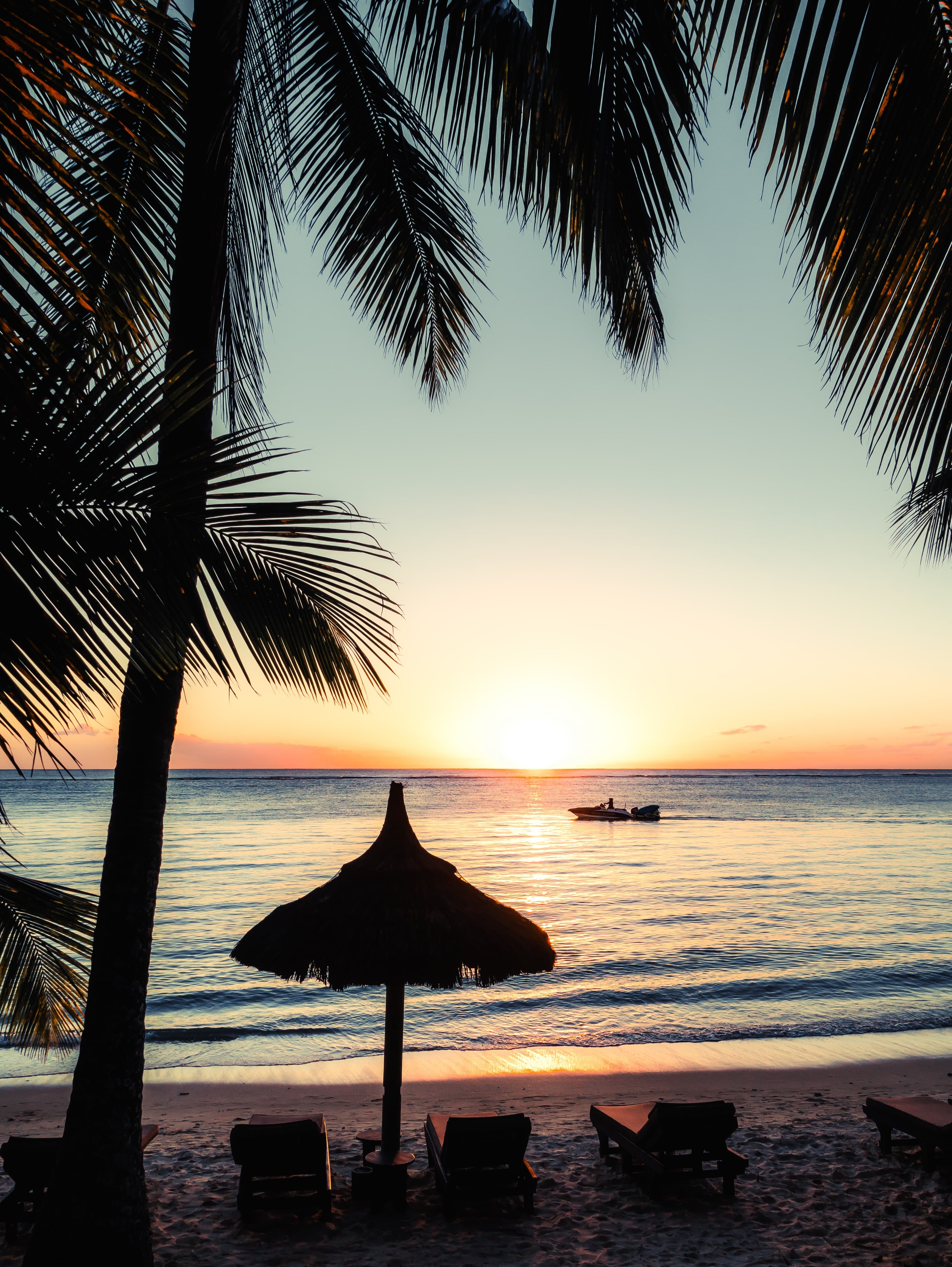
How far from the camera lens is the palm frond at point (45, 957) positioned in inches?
191

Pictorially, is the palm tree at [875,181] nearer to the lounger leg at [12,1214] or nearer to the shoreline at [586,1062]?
the lounger leg at [12,1214]

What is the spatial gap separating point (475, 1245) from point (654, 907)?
882 inches

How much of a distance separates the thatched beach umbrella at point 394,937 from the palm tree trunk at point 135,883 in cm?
179

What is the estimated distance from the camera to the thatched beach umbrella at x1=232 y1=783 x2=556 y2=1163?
6.21 metres

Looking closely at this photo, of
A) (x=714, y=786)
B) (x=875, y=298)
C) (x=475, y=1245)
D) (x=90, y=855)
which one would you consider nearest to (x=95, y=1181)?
(x=475, y=1245)

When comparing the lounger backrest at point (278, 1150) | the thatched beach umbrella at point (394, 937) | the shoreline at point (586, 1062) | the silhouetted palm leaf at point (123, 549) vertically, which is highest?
the silhouetted palm leaf at point (123, 549)

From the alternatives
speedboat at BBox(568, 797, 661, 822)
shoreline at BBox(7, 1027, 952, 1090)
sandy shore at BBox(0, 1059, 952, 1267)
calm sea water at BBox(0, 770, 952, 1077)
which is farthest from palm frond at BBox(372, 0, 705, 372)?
speedboat at BBox(568, 797, 661, 822)

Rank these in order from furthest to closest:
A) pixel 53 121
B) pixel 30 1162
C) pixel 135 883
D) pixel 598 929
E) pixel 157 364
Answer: pixel 598 929
pixel 30 1162
pixel 135 883
pixel 157 364
pixel 53 121

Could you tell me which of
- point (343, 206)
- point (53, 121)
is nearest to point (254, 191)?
point (343, 206)

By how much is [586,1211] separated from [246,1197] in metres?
2.53

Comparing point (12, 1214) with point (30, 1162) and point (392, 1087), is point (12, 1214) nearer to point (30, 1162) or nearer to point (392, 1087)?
point (30, 1162)

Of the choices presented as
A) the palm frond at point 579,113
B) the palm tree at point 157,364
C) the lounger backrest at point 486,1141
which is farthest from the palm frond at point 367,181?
the lounger backrest at point 486,1141

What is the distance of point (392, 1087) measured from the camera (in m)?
6.46

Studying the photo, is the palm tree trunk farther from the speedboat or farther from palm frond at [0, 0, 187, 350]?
the speedboat
